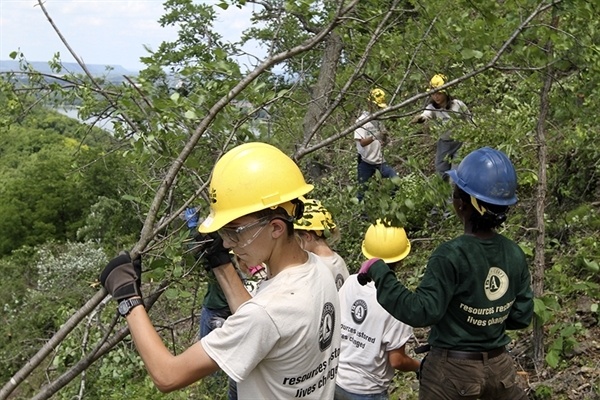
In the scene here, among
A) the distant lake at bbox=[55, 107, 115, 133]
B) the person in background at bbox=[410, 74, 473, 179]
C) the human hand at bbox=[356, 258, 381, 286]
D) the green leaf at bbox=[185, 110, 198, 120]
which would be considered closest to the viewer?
the green leaf at bbox=[185, 110, 198, 120]

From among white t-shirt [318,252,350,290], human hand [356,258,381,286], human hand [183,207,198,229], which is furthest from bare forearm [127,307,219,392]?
white t-shirt [318,252,350,290]

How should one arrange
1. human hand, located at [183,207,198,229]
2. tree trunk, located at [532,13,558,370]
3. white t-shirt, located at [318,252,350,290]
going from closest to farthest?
human hand, located at [183,207,198,229], white t-shirt, located at [318,252,350,290], tree trunk, located at [532,13,558,370]

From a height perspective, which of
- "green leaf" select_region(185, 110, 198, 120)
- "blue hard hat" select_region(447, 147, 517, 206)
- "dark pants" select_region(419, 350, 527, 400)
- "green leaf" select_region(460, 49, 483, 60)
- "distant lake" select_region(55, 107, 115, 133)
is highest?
"distant lake" select_region(55, 107, 115, 133)

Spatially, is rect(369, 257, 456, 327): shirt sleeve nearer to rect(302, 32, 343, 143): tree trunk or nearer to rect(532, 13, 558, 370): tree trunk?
rect(302, 32, 343, 143): tree trunk

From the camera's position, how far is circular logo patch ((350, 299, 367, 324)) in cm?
343

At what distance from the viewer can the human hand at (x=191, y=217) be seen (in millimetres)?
2645

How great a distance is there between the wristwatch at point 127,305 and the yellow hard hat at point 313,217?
730 mm

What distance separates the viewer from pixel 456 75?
3.34 meters

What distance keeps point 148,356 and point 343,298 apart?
1733 millimetres

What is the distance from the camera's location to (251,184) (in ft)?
7.14

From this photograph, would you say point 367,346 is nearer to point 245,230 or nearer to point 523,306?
point 523,306

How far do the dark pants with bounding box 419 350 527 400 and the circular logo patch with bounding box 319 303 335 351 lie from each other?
102 cm

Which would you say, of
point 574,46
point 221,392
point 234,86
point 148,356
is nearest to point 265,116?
point 234,86

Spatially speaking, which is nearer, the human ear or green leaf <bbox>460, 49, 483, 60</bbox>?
the human ear
